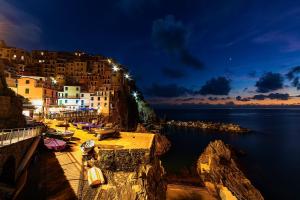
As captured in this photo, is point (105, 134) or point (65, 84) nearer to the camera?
point (105, 134)

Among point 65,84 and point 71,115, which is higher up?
point 65,84

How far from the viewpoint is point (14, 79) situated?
1914 inches

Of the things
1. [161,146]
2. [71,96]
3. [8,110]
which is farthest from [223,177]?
[71,96]

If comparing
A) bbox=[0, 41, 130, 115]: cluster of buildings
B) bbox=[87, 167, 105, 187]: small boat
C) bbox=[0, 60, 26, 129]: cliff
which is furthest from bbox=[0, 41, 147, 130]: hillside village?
bbox=[87, 167, 105, 187]: small boat

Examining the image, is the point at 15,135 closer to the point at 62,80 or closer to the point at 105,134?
the point at 105,134

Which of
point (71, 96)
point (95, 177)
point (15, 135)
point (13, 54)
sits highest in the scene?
point (13, 54)

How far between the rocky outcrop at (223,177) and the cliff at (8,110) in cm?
2885

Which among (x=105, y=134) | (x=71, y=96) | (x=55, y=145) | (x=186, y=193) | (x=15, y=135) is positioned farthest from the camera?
(x=71, y=96)

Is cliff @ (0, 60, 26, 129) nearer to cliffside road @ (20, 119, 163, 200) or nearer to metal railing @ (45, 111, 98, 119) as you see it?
cliffside road @ (20, 119, 163, 200)

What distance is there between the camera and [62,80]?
7862 cm

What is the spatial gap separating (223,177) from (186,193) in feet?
28.2

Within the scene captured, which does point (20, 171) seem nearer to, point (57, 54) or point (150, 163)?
point (150, 163)

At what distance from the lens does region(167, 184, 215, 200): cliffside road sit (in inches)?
1026

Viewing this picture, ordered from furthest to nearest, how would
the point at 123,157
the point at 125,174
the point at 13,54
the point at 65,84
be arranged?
1. the point at 13,54
2. the point at 65,84
3. the point at 123,157
4. the point at 125,174
